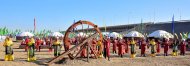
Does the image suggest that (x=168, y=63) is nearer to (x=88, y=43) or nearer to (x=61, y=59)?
(x=88, y=43)

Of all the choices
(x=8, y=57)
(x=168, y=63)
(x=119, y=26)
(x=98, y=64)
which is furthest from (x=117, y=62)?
(x=119, y=26)

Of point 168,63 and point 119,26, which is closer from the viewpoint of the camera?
point 168,63

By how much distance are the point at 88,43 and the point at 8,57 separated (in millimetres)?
4464

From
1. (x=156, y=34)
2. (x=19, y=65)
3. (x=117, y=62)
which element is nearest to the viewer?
(x=19, y=65)

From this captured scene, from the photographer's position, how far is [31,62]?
63.5 ft

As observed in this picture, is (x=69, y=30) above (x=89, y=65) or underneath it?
above

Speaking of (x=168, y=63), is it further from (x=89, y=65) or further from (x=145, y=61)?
(x=89, y=65)

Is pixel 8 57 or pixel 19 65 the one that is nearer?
pixel 19 65

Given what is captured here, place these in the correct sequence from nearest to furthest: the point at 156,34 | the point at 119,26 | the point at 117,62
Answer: the point at 117,62 → the point at 156,34 → the point at 119,26

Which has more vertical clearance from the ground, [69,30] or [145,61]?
[69,30]

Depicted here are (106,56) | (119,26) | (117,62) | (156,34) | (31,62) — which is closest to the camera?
(31,62)

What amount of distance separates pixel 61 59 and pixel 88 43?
5.70ft

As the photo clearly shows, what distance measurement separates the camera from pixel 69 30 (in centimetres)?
2095

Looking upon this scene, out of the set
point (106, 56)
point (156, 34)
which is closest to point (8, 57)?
point (106, 56)
